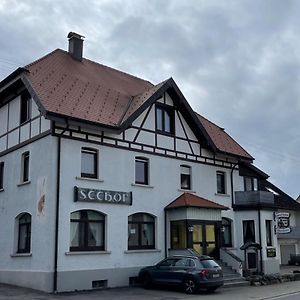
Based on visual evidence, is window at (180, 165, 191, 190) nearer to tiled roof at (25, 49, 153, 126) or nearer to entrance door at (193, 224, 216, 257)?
entrance door at (193, 224, 216, 257)

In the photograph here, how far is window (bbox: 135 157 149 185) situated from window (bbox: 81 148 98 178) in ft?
8.80

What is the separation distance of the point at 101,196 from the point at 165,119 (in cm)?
650

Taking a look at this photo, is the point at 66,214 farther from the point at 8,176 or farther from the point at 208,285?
the point at 208,285

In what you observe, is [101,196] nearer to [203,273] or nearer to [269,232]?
[203,273]

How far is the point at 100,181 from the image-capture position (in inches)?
891

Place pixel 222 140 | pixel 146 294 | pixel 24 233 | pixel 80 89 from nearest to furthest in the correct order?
pixel 146 294, pixel 24 233, pixel 80 89, pixel 222 140

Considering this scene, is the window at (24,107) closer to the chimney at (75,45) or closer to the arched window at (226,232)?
the chimney at (75,45)

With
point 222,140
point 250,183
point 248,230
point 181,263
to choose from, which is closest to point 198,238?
point 181,263

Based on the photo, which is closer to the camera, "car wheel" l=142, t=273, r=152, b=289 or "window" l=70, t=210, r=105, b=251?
"window" l=70, t=210, r=105, b=251

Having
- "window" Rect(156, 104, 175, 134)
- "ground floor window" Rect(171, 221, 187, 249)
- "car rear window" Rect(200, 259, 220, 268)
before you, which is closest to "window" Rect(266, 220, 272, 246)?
"ground floor window" Rect(171, 221, 187, 249)

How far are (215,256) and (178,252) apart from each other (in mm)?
2991

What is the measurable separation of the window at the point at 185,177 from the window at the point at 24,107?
9.00m

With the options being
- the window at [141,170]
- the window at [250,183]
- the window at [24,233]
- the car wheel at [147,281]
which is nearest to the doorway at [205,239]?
the window at [141,170]

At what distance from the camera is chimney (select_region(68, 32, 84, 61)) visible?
28.3 m
